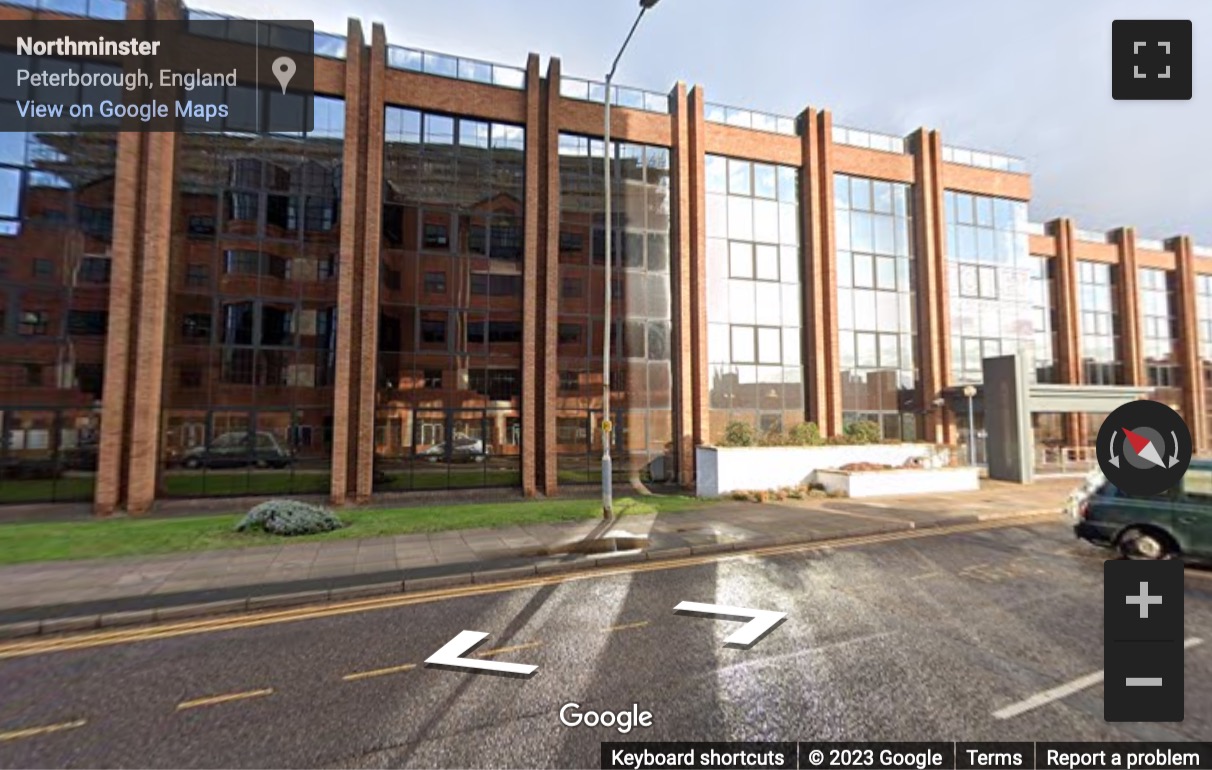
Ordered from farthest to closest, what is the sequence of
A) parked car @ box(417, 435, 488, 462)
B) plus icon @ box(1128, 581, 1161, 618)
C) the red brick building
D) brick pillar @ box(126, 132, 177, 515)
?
parked car @ box(417, 435, 488, 462) < the red brick building < brick pillar @ box(126, 132, 177, 515) < plus icon @ box(1128, 581, 1161, 618)

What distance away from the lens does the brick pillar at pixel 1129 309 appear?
98.8 feet

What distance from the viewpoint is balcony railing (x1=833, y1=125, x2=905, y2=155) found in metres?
22.4

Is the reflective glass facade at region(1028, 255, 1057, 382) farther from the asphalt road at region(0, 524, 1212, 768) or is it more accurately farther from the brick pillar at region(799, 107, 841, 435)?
the asphalt road at region(0, 524, 1212, 768)

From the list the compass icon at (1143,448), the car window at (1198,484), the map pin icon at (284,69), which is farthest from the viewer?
the map pin icon at (284,69)

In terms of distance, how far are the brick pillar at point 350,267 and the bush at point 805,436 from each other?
46.7ft

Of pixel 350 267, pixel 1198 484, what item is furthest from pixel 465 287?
pixel 1198 484

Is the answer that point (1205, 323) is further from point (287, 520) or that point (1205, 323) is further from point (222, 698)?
point (222, 698)

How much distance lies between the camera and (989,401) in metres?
20.7

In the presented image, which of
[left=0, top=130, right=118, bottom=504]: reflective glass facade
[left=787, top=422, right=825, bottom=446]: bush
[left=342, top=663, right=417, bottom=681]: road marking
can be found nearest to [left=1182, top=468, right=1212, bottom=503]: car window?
[left=787, top=422, right=825, bottom=446]: bush

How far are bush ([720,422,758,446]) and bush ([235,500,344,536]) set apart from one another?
11.9m

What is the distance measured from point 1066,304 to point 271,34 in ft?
126

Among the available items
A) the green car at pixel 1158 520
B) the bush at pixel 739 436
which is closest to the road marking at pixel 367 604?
the green car at pixel 1158 520

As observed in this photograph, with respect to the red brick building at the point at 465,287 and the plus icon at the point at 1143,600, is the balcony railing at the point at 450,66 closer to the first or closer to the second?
the red brick building at the point at 465,287

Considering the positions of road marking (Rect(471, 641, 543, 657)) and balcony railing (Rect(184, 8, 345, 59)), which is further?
balcony railing (Rect(184, 8, 345, 59))
